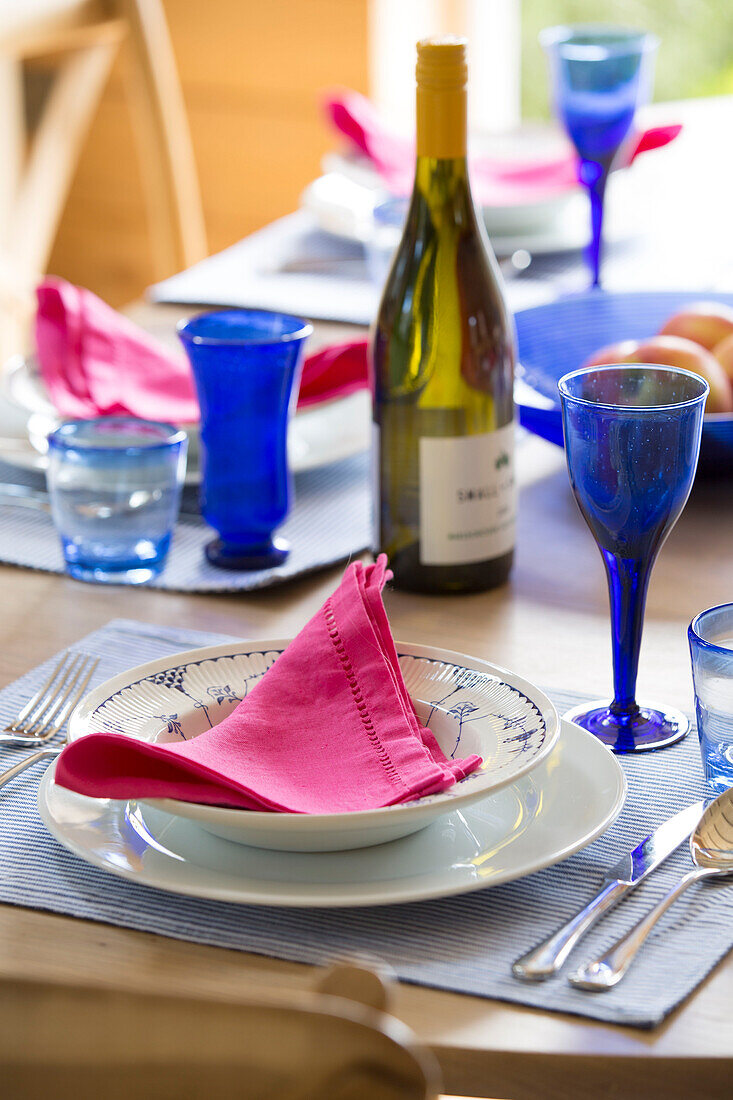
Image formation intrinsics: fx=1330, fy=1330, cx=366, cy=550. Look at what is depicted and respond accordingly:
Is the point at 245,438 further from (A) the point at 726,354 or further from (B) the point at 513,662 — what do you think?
(A) the point at 726,354

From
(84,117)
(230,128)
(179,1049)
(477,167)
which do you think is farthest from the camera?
(230,128)

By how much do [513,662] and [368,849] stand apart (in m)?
0.25

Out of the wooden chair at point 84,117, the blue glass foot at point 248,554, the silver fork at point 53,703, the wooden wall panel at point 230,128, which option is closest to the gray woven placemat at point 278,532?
the blue glass foot at point 248,554

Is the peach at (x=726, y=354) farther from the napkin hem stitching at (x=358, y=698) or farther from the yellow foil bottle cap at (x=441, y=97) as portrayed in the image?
the napkin hem stitching at (x=358, y=698)

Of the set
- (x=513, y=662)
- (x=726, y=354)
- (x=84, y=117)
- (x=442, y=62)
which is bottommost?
(x=513, y=662)

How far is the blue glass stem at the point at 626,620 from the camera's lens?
27.1 inches

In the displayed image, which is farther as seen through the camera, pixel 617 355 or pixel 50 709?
pixel 617 355

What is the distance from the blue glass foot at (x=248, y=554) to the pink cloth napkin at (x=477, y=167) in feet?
2.41

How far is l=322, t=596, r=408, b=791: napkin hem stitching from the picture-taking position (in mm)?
565

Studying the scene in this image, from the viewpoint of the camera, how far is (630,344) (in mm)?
1034

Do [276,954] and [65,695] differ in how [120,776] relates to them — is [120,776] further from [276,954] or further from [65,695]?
[65,695]

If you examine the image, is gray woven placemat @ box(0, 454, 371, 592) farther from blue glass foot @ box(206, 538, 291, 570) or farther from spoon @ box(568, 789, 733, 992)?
spoon @ box(568, 789, 733, 992)

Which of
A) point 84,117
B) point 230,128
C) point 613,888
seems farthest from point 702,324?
point 230,128

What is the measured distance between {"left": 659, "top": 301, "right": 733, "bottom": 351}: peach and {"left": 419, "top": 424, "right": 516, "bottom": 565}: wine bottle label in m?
0.27
